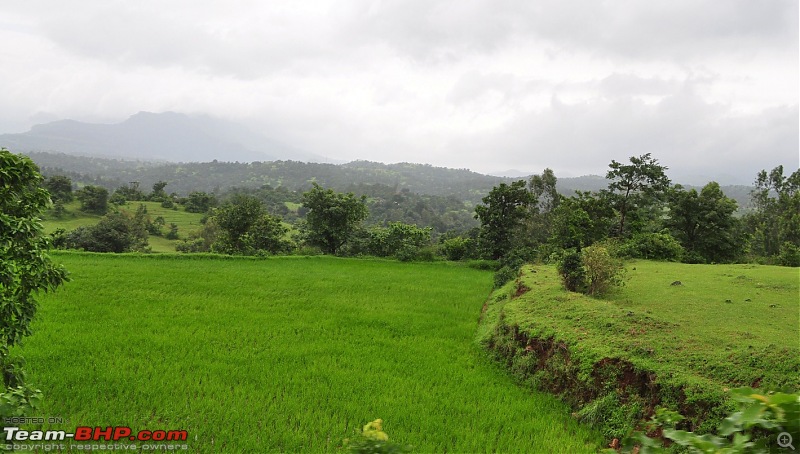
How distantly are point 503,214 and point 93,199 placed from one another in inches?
1858

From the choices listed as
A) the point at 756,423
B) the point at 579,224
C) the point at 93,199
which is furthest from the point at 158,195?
the point at 756,423

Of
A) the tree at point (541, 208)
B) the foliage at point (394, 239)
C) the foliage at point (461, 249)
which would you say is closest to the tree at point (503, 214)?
the tree at point (541, 208)

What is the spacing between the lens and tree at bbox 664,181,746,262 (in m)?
22.0

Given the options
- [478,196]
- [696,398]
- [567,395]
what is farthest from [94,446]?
[478,196]

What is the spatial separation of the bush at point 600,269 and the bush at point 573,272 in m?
0.18

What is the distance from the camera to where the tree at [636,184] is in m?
24.2

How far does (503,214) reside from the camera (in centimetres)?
2655

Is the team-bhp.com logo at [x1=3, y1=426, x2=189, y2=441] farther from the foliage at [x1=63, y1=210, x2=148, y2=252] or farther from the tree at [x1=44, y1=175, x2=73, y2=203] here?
the tree at [x1=44, y1=175, x2=73, y2=203]

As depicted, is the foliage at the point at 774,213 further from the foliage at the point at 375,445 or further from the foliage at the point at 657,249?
the foliage at the point at 375,445

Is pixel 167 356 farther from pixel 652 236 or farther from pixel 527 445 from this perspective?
pixel 652 236

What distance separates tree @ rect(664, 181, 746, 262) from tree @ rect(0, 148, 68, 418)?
25.6 metres

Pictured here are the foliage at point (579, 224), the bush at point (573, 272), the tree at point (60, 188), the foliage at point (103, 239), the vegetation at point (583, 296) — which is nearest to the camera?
the vegetation at point (583, 296)

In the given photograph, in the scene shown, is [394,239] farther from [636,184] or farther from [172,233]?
[172,233]

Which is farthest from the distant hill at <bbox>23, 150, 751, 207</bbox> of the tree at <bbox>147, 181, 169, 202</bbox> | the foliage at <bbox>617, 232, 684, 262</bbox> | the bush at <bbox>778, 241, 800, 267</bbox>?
the foliage at <bbox>617, 232, 684, 262</bbox>
